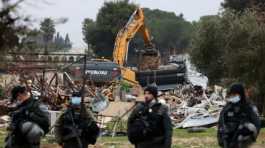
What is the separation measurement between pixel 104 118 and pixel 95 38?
67.2 metres

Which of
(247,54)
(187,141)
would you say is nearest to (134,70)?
(247,54)

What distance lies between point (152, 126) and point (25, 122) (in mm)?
1965

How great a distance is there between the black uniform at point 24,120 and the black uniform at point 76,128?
98 cm

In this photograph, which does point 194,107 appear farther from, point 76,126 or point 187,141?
point 76,126

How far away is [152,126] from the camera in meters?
10.8

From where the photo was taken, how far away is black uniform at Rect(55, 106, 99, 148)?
11.1m

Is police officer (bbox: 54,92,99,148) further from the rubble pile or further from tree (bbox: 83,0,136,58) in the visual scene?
tree (bbox: 83,0,136,58)

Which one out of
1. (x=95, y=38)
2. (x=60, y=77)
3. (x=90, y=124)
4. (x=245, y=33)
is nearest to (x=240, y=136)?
(x=90, y=124)

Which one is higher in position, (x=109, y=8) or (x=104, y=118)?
(x=109, y=8)

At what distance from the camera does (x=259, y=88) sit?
28.1 m

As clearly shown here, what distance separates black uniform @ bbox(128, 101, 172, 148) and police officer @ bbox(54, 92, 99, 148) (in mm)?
700

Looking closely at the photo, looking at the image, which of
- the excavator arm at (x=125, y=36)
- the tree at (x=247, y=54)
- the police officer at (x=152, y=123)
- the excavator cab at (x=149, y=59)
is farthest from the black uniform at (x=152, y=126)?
the excavator cab at (x=149, y=59)

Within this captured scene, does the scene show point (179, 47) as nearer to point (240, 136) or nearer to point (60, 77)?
point (60, 77)

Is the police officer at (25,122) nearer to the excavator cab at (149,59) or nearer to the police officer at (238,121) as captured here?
the police officer at (238,121)
